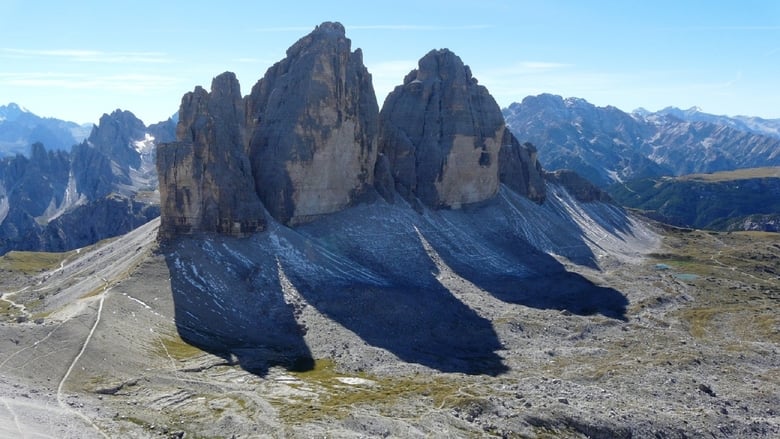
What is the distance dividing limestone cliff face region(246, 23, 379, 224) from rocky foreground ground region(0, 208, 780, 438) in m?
20.2

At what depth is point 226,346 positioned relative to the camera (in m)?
80.7

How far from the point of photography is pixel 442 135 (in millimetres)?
148000

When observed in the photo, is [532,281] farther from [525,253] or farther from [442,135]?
[442,135]

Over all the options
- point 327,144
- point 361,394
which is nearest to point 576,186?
point 327,144

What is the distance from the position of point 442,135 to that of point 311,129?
136 feet

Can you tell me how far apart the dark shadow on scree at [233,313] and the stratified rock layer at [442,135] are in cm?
5265

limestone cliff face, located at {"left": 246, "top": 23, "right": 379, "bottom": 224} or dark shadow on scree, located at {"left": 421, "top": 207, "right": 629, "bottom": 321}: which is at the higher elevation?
limestone cliff face, located at {"left": 246, "top": 23, "right": 379, "bottom": 224}

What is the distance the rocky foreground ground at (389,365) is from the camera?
189 feet

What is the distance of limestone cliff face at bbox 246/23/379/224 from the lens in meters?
116

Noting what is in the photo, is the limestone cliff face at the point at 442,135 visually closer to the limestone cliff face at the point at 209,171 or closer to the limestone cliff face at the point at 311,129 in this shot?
the limestone cliff face at the point at 311,129

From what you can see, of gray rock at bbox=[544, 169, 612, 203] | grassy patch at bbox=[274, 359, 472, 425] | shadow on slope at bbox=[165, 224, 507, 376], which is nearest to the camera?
grassy patch at bbox=[274, 359, 472, 425]

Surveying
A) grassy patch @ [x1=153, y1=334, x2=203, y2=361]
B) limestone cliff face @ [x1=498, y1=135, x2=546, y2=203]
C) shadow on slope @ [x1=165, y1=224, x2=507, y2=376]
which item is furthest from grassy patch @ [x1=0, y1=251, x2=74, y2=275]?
limestone cliff face @ [x1=498, y1=135, x2=546, y2=203]

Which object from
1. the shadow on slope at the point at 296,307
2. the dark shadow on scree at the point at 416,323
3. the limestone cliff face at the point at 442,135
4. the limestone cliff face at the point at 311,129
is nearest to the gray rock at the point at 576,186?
the limestone cliff face at the point at 442,135

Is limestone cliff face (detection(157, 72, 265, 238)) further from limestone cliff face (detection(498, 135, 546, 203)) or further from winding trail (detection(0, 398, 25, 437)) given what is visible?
limestone cliff face (detection(498, 135, 546, 203))
